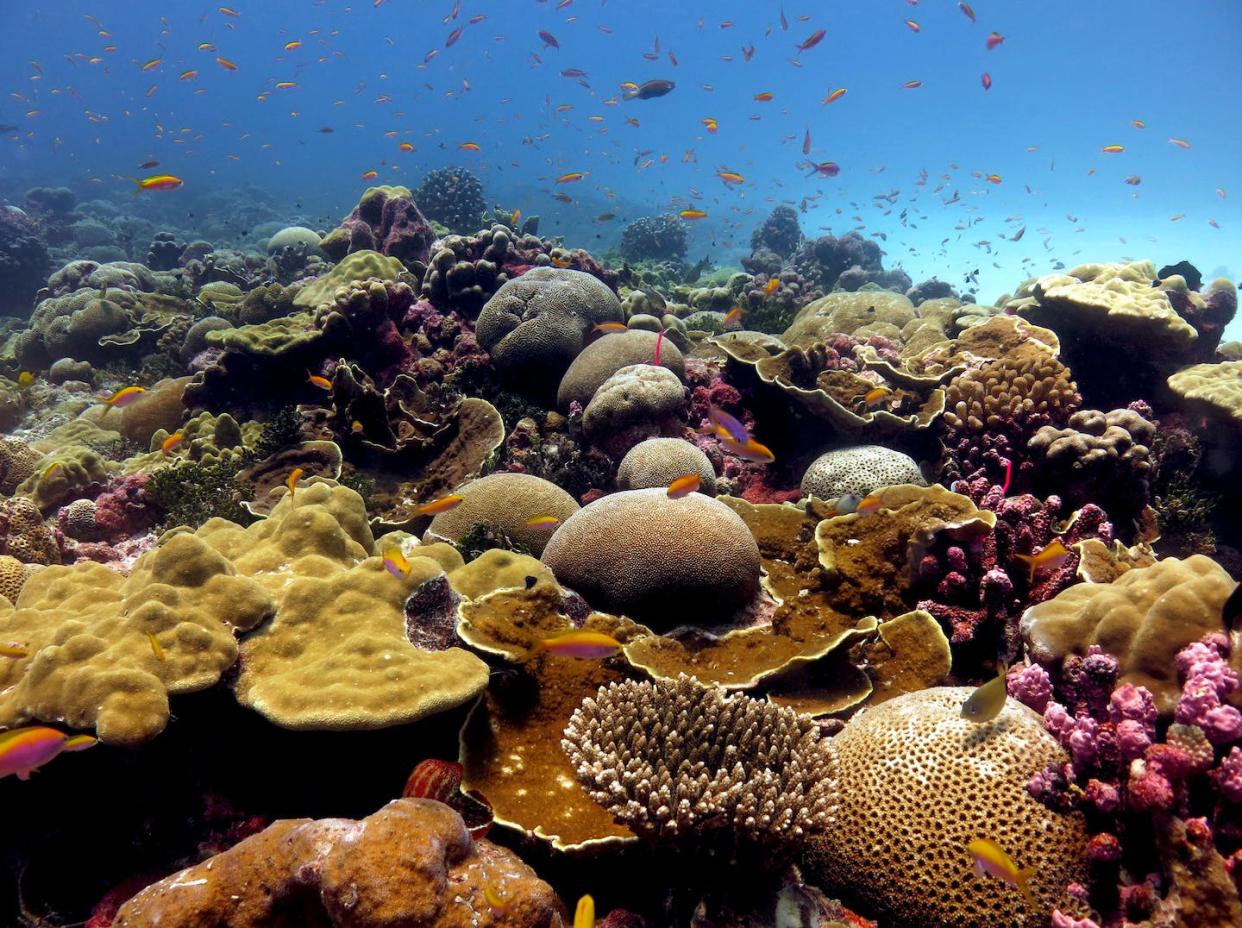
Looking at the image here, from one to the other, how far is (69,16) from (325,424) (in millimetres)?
197407

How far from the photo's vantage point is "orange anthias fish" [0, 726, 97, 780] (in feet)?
8.41

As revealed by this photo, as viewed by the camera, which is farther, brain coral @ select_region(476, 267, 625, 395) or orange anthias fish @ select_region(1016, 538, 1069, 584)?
brain coral @ select_region(476, 267, 625, 395)

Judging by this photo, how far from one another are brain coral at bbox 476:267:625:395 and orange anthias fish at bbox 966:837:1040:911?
317 inches

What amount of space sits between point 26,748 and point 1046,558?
600 cm

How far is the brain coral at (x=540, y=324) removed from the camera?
9.50 metres

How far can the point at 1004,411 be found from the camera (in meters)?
7.00

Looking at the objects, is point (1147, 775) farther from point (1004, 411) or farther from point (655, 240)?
point (655, 240)

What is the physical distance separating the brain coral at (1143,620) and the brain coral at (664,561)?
207 cm

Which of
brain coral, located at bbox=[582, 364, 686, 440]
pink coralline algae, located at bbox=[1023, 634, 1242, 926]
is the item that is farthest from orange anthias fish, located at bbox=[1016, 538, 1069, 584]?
brain coral, located at bbox=[582, 364, 686, 440]

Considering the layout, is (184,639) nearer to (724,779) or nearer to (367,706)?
(367,706)

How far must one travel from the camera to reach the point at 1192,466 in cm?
743

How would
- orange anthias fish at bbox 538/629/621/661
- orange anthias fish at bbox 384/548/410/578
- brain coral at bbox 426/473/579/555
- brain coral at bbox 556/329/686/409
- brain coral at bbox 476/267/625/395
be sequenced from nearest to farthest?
orange anthias fish at bbox 538/629/621/661, orange anthias fish at bbox 384/548/410/578, brain coral at bbox 426/473/579/555, brain coral at bbox 556/329/686/409, brain coral at bbox 476/267/625/395

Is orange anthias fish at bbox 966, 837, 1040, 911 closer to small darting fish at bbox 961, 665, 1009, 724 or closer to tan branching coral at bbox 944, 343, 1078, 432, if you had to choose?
small darting fish at bbox 961, 665, 1009, 724

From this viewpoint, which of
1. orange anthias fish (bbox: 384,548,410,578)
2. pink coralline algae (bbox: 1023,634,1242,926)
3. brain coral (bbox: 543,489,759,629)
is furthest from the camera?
brain coral (bbox: 543,489,759,629)
